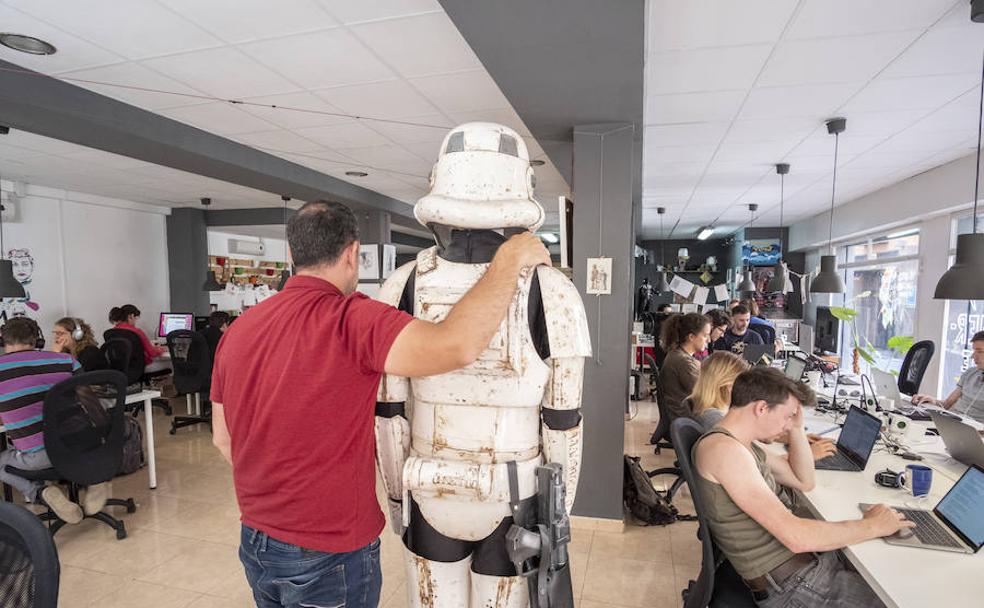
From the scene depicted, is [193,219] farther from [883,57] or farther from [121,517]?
[883,57]

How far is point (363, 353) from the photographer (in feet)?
3.41

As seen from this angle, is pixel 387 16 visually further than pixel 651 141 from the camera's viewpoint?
No

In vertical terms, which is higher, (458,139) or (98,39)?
(98,39)

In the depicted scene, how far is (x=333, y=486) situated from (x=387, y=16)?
1.86 m

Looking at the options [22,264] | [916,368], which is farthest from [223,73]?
[916,368]

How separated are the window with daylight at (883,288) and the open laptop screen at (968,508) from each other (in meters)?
3.91

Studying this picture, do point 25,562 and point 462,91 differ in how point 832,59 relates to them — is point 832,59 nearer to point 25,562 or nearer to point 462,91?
point 462,91

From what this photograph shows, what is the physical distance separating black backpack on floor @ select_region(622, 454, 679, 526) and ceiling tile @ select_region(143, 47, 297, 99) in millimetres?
3050

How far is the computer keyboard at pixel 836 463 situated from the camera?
2.14 m

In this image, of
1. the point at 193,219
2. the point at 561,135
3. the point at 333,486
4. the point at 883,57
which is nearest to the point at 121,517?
the point at 333,486

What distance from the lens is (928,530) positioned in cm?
155

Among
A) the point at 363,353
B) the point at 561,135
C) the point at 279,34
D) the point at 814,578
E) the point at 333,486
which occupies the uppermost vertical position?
the point at 279,34

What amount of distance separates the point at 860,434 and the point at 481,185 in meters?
2.05

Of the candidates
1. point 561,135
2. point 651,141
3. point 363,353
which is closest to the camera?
point 363,353
